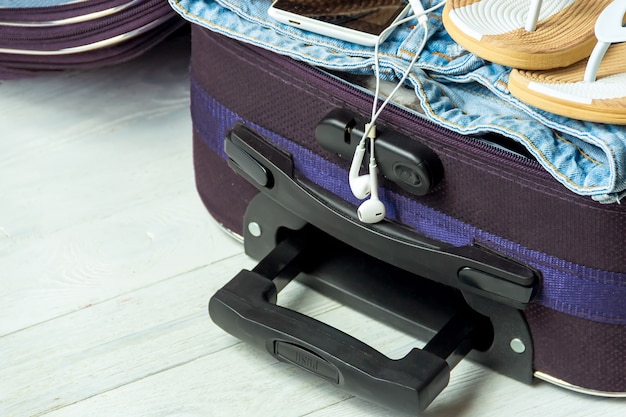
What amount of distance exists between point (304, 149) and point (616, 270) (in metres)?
0.28

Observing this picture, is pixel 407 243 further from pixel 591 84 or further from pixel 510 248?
pixel 591 84

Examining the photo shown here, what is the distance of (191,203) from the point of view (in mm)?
1104

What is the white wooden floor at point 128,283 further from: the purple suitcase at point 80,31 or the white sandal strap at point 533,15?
the white sandal strap at point 533,15

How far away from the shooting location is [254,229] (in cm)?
99

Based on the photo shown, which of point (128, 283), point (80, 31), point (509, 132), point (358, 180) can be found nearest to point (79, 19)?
point (80, 31)

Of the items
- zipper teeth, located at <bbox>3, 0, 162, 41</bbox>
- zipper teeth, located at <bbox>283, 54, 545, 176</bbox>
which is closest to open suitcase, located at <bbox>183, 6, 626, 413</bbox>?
zipper teeth, located at <bbox>283, 54, 545, 176</bbox>

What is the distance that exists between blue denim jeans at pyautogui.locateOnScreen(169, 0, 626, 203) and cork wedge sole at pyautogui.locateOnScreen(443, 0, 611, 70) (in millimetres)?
24

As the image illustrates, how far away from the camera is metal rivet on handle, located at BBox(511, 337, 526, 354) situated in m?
0.85

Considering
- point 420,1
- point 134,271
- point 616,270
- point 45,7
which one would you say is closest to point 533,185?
point 616,270

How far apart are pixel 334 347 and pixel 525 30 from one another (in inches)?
11.4

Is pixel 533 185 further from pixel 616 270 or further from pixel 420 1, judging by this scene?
pixel 420 1

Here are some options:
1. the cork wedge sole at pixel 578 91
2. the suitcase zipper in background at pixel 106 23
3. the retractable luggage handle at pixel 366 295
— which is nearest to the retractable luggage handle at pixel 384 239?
the retractable luggage handle at pixel 366 295

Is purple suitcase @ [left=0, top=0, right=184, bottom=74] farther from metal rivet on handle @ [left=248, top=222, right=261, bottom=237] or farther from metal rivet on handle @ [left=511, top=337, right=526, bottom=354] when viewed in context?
metal rivet on handle @ [left=511, top=337, right=526, bottom=354]

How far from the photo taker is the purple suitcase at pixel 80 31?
112 cm
